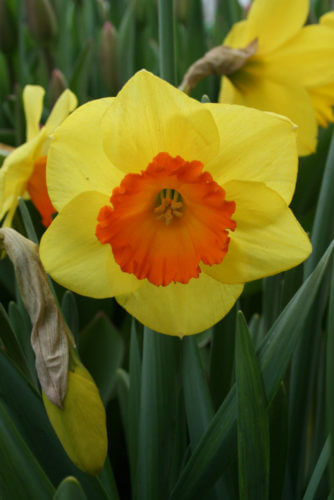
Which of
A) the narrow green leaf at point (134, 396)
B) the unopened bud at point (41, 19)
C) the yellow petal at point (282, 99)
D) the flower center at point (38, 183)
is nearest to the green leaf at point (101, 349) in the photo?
the narrow green leaf at point (134, 396)

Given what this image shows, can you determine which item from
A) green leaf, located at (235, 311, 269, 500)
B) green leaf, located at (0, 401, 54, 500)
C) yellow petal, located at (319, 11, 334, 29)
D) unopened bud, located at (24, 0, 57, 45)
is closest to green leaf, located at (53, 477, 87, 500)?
green leaf, located at (0, 401, 54, 500)

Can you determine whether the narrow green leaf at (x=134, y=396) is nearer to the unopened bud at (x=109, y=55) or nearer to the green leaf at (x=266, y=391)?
the green leaf at (x=266, y=391)

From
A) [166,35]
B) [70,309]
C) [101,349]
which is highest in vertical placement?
[166,35]

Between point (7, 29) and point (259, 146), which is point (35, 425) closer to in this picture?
point (259, 146)

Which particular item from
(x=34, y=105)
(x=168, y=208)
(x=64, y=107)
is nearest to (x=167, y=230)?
(x=168, y=208)

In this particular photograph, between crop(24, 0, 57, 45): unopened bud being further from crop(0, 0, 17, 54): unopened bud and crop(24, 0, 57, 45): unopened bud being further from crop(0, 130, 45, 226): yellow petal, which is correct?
crop(0, 130, 45, 226): yellow petal

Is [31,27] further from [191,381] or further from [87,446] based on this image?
[87,446]
